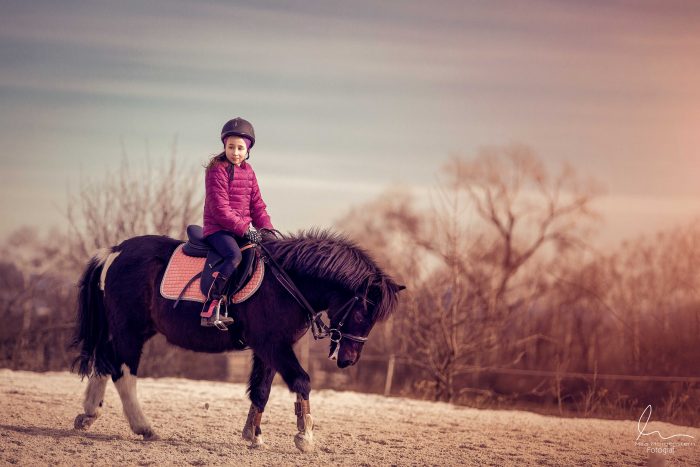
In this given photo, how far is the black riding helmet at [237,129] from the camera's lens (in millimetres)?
7215

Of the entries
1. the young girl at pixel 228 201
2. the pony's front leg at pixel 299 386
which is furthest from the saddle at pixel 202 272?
the pony's front leg at pixel 299 386

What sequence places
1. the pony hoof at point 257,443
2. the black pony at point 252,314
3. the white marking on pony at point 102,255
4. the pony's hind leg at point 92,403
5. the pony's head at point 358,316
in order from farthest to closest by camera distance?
the white marking on pony at point 102,255, the pony's hind leg at point 92,403, the pony hoof at point 257,443, the black pony at point 252,314, the pony's head at point 358,316

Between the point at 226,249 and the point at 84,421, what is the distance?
2343 millimetres

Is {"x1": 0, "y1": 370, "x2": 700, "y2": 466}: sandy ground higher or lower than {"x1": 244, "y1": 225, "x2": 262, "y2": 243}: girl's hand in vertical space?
lower

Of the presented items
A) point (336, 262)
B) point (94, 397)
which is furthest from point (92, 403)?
point (336, 262)

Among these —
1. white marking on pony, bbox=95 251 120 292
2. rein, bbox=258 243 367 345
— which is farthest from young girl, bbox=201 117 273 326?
white marking on pony, bbox=95 251 120 292

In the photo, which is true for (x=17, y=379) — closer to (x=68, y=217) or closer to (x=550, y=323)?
(x=68, y=217)

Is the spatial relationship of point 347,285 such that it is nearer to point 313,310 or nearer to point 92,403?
point 313,310

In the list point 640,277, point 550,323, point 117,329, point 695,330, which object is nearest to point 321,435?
point 117,329

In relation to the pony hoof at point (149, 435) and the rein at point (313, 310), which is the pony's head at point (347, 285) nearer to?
the rein at point (313, 310)

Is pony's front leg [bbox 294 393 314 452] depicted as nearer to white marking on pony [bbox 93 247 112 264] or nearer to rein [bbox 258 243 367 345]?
rein [bbox 258 243 367 345]

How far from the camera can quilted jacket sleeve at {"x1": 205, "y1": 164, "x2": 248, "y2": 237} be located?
23.1 feet

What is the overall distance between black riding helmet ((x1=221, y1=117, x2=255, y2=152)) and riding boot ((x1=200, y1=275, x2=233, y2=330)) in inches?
52.8

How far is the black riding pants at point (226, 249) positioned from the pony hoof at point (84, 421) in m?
2.11
